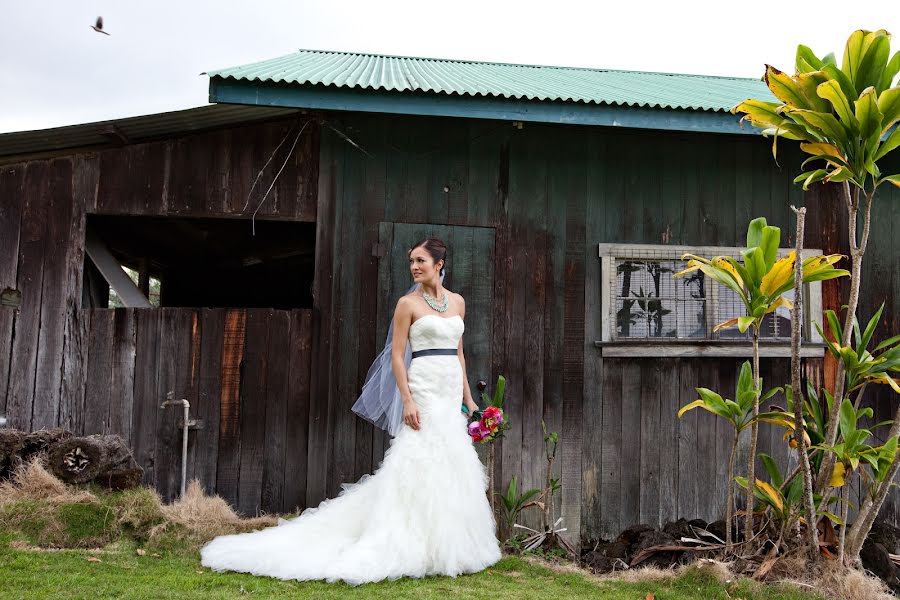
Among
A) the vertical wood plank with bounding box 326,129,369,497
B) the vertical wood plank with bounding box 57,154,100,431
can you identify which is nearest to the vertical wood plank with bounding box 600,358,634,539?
the vertical wood plank with bounding box 326,129,369,497

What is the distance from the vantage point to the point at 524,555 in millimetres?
4742

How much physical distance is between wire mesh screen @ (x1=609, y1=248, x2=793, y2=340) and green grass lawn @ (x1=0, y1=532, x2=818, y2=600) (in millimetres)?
2149

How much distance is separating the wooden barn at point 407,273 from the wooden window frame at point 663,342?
18mm

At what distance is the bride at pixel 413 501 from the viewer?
3.93 m

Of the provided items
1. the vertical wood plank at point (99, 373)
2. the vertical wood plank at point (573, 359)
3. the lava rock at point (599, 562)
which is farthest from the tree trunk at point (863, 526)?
the vertical wood plank at point (99, 373)

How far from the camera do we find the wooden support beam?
5270 millimetres

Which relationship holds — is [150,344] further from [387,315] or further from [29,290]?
[387,315]

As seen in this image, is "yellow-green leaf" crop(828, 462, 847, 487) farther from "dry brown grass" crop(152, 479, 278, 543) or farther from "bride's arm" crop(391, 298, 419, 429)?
"dry brown grass" crop(152, 479, 278, 543)

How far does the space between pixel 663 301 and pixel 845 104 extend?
228cm

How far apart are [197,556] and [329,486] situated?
118 centimetres

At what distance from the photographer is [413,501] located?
4078mm

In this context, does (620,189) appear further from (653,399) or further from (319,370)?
(319,370)

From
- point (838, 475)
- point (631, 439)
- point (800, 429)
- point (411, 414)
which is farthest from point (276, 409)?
point (838, 475)

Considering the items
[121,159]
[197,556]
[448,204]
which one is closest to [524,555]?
[197,556]
